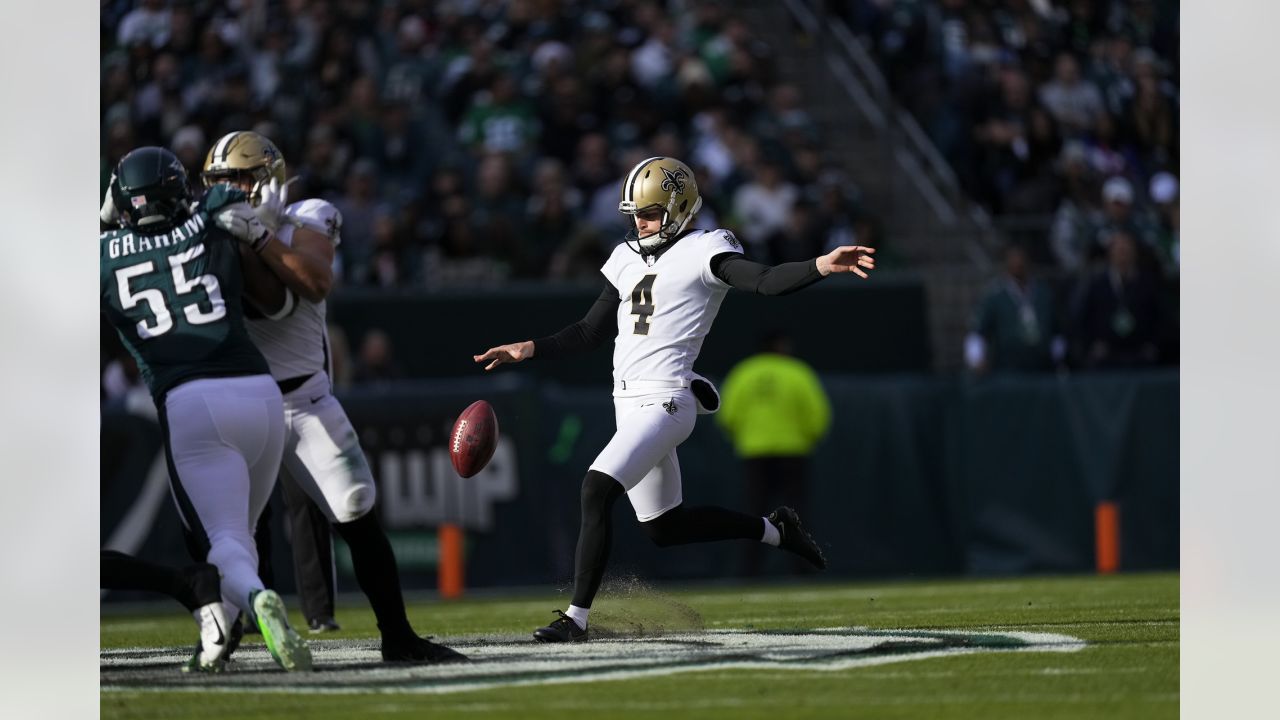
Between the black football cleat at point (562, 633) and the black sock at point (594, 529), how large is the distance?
106 mm

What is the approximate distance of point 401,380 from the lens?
1296 centimetres

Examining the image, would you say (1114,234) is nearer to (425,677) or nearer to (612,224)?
(612,224)

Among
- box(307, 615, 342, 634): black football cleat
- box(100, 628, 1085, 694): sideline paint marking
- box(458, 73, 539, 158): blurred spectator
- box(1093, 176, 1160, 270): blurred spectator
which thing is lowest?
box(307, 615, 342, 634): black football cleat

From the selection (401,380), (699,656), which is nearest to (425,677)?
(699,656)

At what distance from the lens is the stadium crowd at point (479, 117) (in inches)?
518

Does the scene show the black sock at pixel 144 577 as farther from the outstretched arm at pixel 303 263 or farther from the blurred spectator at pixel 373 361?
the blurred spectator at pixel 373 361

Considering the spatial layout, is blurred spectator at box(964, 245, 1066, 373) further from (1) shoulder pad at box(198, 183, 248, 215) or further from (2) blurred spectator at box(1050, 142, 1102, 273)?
(1) shoulder pad at box(198, 183, 248, 215)

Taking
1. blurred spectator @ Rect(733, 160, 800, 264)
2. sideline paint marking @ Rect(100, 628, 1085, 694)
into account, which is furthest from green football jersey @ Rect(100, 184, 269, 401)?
blurred spectator @ Rect(733, 160, 800, 264)

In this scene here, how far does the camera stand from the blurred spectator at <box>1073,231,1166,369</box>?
12.9m

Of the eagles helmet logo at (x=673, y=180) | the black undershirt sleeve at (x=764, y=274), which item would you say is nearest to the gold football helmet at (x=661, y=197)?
the eagles helmet logo at (x=673, y=180)

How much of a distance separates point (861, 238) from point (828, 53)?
10.6ft

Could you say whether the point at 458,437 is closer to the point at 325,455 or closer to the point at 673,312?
the point at 325,455

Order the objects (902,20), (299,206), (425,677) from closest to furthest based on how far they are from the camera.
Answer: (425,677)
(299,206)
(902,20)

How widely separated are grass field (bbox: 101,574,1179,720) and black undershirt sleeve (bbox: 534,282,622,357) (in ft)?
3.44
